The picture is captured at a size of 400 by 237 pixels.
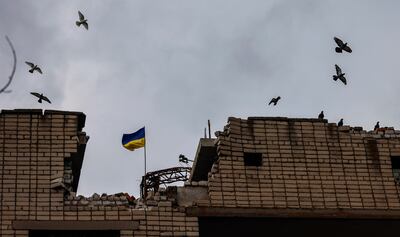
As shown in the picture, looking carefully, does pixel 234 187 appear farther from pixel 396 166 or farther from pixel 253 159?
pixel 396 166

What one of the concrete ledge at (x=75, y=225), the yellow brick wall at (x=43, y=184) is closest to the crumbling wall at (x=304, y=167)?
the yellow brick wall at (x=43, y=184)

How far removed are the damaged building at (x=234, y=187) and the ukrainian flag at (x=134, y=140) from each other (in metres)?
1.29

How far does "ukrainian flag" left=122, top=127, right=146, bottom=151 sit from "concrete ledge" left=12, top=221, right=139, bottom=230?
2659 millimetres

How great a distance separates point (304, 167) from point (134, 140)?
12.3ft

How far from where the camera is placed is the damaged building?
15242 mm

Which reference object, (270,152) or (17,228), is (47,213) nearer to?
(17,228)

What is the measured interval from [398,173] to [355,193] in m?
1.24

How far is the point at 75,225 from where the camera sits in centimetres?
1505

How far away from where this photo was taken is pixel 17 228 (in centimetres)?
1483

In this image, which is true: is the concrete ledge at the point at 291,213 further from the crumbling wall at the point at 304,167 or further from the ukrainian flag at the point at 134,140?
the ukrainian flag at the point at 134,140

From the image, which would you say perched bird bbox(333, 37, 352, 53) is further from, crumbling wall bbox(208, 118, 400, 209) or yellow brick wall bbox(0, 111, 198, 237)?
yellow brick wall bbox(0, 111, 198, 237)

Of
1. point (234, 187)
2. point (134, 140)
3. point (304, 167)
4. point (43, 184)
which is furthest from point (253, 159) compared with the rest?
point (43, 184)

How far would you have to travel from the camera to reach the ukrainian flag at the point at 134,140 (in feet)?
57.6

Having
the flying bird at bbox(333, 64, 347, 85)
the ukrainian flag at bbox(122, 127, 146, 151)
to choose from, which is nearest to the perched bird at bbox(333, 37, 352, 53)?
the flying bird at bbox(333, 64, 347, 85)
